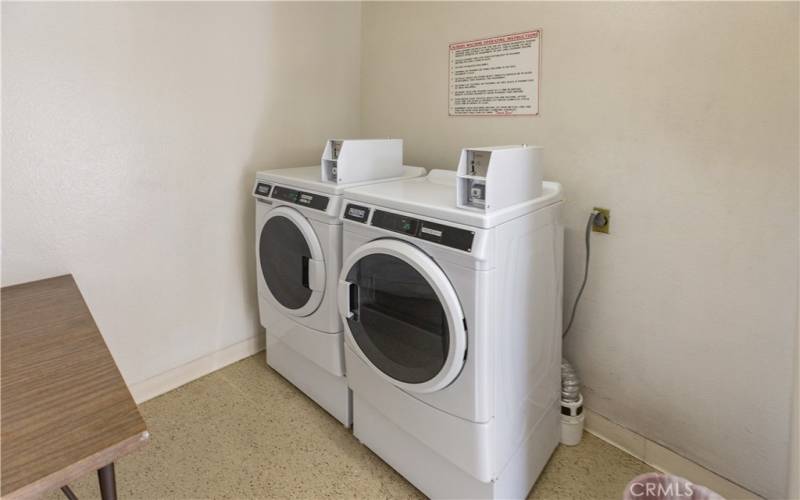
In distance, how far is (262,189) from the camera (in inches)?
84.6

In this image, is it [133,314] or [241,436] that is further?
[133,314]

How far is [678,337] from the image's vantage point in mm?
1659

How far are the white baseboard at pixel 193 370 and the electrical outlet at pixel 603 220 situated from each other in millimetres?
1887

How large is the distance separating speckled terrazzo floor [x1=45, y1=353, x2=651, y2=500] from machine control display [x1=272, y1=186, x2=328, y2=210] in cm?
98

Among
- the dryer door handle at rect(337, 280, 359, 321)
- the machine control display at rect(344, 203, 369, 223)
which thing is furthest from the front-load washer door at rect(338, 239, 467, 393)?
the machine control display at rect(344, 203, 369, 223)

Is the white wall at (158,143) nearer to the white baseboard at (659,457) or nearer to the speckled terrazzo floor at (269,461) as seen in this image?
the speckled terrazzo floor at (269,461)

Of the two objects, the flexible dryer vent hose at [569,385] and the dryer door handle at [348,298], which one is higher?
the dryer door handle at [348,298]

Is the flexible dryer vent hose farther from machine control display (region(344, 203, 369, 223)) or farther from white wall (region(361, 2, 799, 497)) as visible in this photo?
machine control display (region(344, 203, 369, 223))

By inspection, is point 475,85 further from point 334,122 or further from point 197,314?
point 197,314

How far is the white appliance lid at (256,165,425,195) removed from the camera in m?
1.81

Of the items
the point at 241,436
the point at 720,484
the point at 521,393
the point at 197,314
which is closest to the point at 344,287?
the point at 521,393

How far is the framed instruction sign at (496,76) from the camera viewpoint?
1936mm

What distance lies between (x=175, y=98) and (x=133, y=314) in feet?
3.33

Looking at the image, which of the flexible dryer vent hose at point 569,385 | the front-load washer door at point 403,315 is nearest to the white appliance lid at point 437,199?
the front-load washer door at point 403,315
